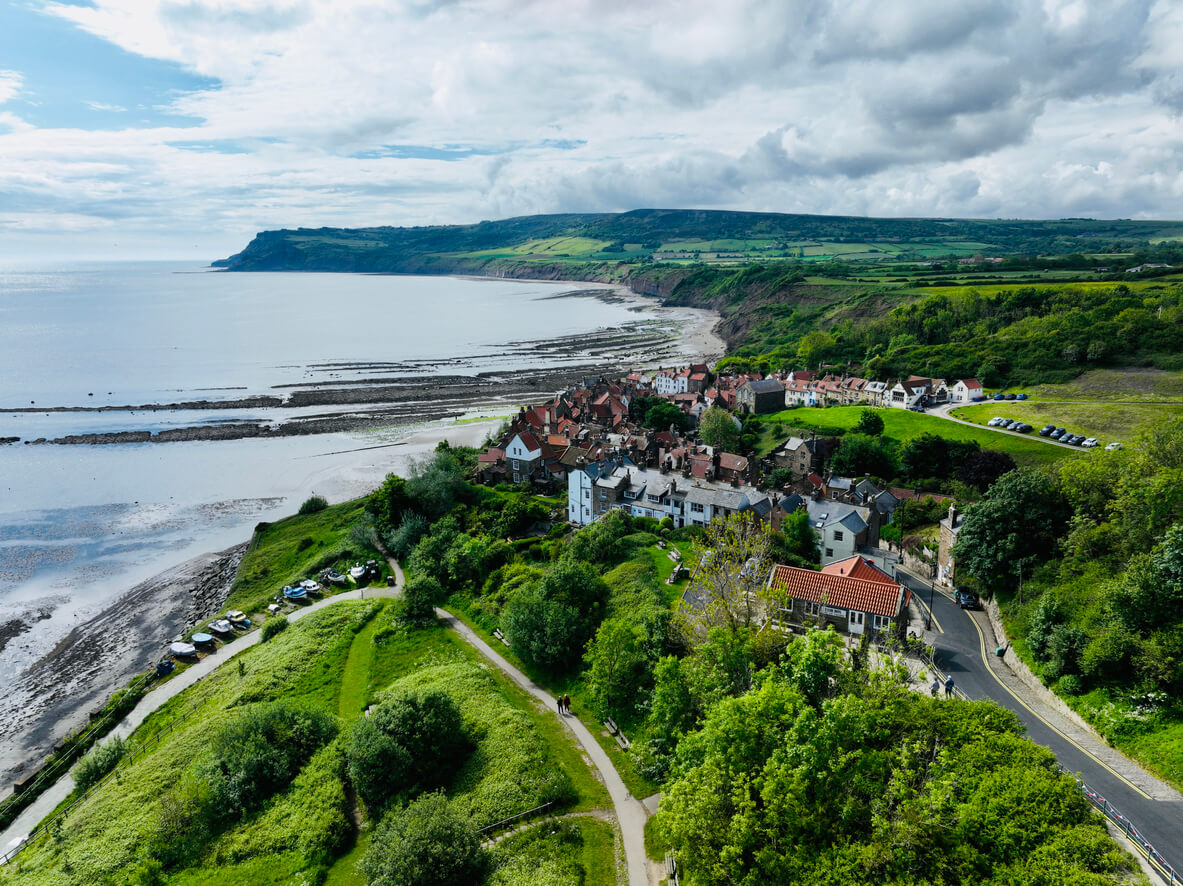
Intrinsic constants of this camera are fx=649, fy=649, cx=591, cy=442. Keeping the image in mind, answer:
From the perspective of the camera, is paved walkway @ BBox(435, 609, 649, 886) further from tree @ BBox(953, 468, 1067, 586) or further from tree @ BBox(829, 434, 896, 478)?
tree @ BBox(829, 434, 896, 478)

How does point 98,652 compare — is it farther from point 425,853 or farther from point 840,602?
point 840,602

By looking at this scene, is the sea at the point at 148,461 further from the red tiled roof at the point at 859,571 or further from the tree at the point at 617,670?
the red tiled roof at the point at 859,571

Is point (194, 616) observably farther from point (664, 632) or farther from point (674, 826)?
point (674, 826)

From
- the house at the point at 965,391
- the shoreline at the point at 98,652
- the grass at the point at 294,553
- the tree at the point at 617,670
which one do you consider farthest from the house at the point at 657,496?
the house at the point at 965,391

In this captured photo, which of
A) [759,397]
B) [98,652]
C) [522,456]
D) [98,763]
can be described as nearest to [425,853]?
[98,763]

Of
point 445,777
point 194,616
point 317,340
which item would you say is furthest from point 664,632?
point 317,340

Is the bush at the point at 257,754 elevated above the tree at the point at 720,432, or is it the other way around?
the tree at the point at 720,432
